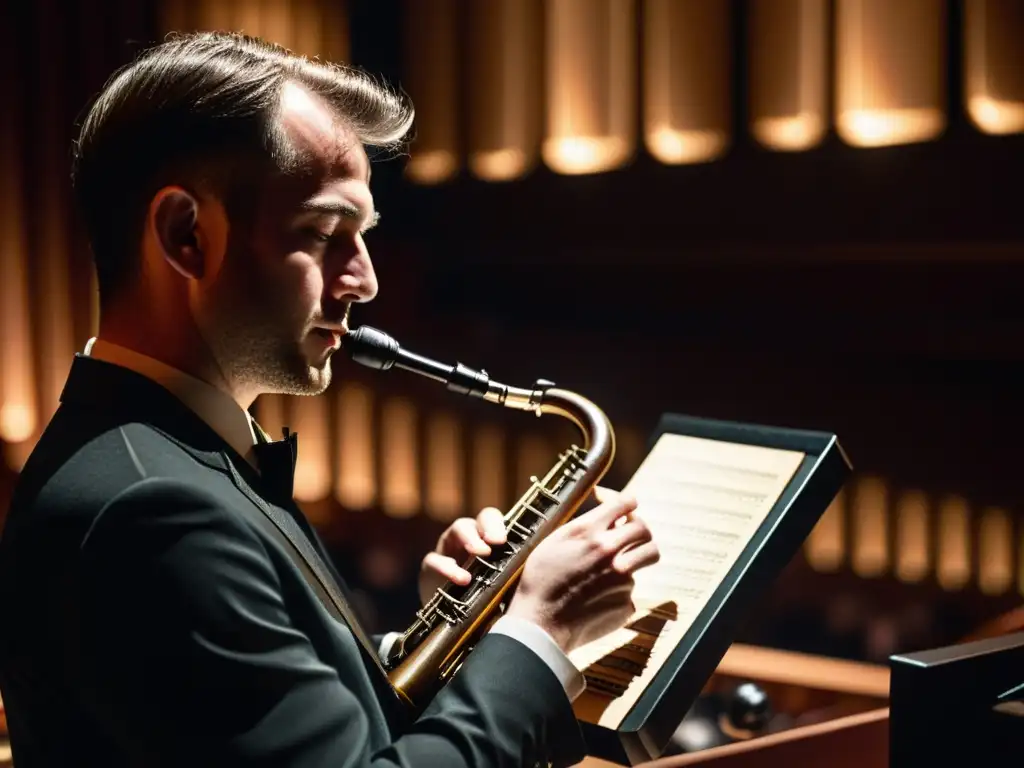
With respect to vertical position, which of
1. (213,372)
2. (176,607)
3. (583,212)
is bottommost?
(176,607)

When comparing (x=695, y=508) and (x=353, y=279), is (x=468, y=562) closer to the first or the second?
(x=695, y=508)

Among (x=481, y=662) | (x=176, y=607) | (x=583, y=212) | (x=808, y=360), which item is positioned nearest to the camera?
(x=176, y=607)

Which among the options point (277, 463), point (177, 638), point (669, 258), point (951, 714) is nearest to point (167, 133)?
point (277, 463)

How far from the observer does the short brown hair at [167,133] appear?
44.5 inches

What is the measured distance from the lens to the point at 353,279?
1197mm

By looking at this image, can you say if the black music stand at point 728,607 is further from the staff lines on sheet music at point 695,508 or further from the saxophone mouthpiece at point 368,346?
the saxophone mouthpiece at point 368,346

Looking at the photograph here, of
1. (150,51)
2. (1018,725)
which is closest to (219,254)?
(150,51)

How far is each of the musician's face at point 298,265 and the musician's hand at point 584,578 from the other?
297 mm

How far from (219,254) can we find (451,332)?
2.42 metres

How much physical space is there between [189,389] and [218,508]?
0.55ft

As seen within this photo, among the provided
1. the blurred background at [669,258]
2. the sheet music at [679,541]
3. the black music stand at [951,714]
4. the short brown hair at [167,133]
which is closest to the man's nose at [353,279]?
the short brown hair at [167,133]

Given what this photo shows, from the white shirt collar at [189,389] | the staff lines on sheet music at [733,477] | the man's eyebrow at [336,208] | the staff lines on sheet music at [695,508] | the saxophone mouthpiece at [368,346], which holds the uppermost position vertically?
the man's eyebrow at [336,208]

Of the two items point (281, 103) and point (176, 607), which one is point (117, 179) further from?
point (176, 607)

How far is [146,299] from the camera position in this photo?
45.1 inches
